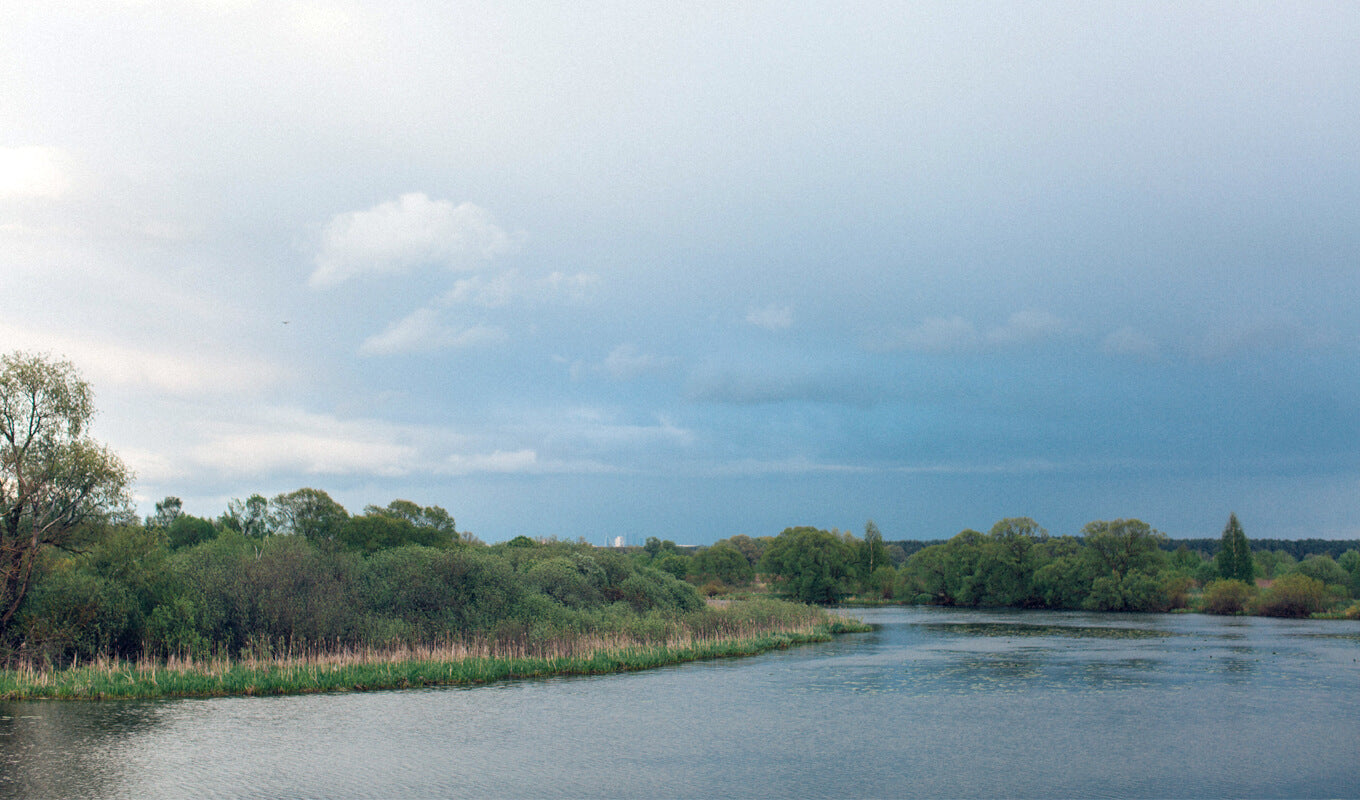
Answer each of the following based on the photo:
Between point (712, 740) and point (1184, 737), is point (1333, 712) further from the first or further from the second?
point (712, 740)

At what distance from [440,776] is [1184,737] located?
2063 centimetres

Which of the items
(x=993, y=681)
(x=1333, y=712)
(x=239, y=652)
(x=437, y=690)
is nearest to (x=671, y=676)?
(x=437, y=690)

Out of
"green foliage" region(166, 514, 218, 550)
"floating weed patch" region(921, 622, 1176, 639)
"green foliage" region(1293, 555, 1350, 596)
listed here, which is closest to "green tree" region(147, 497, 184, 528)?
"green foliage" region(166, 514, 218, 550)

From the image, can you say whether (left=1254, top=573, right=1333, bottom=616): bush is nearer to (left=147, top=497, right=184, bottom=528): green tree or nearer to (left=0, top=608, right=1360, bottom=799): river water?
(left=0, top=608, right=1360, bottom=799): river water

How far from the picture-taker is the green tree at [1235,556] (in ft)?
320

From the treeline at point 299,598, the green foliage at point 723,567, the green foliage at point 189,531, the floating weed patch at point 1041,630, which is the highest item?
the green foliage at point 189,531

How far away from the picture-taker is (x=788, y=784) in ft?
67.2

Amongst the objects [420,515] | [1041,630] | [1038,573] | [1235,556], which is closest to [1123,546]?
[1038,573]

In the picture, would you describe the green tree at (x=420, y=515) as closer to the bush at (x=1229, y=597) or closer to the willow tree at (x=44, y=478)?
the willow tree at (x=44, y=478)

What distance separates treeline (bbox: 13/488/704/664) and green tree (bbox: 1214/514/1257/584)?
2667 inches

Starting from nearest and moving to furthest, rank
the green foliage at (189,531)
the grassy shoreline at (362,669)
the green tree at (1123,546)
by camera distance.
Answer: the grassy shoreline at (362,669) → the green tree at (1123,546) → the green foliage at (189,531)

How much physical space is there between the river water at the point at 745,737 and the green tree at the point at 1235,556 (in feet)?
202

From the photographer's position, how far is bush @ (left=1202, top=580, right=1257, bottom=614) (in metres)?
86.9

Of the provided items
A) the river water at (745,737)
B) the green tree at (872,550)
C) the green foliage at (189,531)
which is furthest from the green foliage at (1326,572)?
the green foliage at (189,531)
